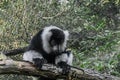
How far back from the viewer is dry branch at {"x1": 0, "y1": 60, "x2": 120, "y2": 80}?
4.16 metres

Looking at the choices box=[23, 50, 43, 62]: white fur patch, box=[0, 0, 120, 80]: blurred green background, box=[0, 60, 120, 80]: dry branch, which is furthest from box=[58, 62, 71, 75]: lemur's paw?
box=[0, 0, 120, 80]: blurred green background

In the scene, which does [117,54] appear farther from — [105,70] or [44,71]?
[44,71]

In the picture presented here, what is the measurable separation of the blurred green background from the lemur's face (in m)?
1.12

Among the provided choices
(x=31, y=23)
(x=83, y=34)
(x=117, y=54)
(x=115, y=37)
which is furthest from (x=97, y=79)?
(x=83, y=34)

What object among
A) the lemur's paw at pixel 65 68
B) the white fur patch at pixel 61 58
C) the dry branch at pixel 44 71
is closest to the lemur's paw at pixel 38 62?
the dry branch at pixel 44 71

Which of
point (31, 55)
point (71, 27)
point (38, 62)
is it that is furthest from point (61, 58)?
point (71, 27)

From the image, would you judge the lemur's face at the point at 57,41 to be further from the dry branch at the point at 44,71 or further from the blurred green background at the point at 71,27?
the blurred green background at the point at 71,27

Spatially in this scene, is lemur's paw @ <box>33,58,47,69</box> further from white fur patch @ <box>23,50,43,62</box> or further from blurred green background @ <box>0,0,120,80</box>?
blurred green background @ <box>0,0,120,80</box>

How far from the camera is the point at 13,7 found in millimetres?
7789

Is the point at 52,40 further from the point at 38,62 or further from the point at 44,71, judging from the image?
the point at 44,71

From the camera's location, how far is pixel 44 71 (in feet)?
14.5

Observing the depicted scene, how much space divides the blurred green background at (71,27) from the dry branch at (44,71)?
129 cm

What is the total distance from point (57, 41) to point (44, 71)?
0.75m

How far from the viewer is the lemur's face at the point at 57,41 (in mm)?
4949
